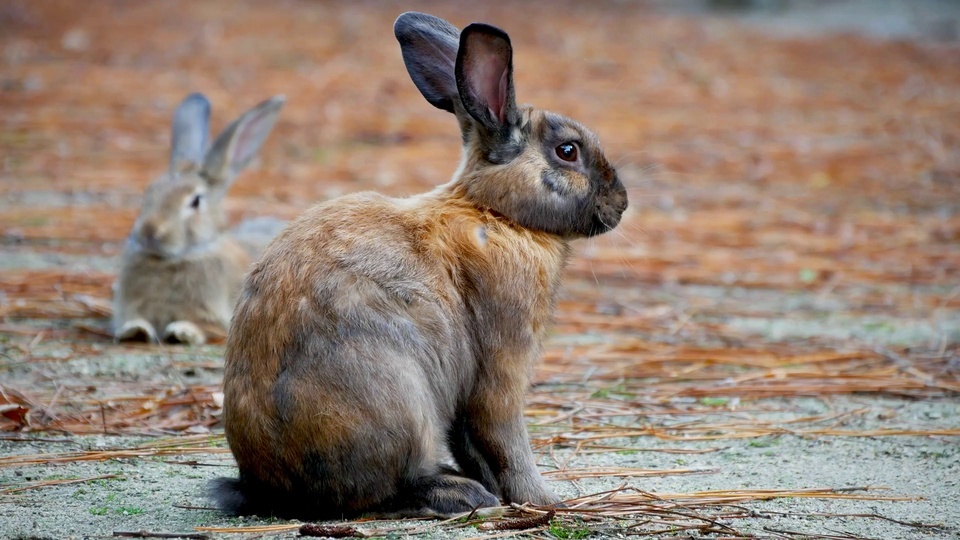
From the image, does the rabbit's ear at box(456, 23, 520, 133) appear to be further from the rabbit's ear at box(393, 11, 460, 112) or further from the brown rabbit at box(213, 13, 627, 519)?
the rabbit's ear at box(393, 11, 460, 112)

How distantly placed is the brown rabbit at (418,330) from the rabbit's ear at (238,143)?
11.5 ft

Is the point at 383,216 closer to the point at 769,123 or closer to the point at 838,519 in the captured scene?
the point at 838,519

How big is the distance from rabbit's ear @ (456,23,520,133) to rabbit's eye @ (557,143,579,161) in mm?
173

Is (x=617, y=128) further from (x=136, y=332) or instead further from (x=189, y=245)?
A: (x=136, y=332)

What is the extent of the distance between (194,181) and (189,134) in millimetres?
347

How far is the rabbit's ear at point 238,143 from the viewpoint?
7.12 meters

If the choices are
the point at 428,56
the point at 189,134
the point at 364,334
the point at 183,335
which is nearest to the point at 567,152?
the point at 428,56

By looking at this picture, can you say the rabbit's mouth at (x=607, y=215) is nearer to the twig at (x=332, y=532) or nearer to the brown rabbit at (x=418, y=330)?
the brown rabbit at (x=418, y=330)

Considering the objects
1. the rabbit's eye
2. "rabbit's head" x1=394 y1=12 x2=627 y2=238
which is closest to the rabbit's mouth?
"rabbit's head" x1=394 y1=12 x2=627 y2=238

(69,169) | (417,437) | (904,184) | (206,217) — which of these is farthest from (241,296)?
(904,184)

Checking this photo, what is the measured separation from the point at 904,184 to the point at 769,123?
2.49 metres

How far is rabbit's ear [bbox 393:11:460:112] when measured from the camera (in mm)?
3980

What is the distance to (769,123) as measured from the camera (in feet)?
40.5

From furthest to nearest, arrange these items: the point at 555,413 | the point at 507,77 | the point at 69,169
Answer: the point at 69,169
the point at 555,413
the point at 507,77
